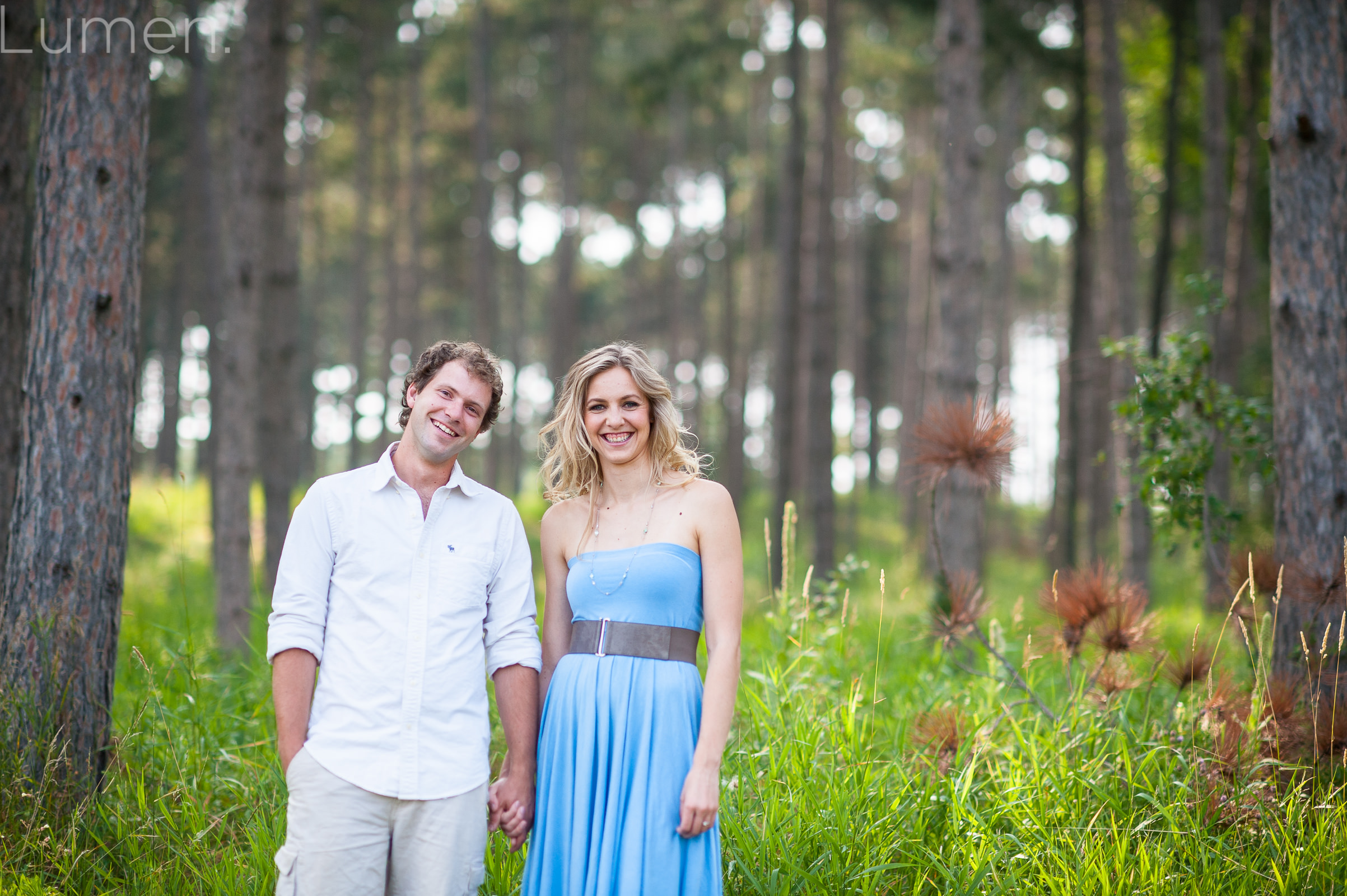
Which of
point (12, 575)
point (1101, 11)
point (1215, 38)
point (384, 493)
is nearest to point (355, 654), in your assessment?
point (384, 493)

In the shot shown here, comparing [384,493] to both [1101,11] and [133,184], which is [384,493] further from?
[1101,11]

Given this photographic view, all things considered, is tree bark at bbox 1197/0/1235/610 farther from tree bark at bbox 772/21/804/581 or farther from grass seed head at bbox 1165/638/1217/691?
grass seed head at bbox 1165/638/1217/691

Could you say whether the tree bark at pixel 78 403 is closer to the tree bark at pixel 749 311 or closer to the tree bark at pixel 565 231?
the tree bark at pixel 565 231

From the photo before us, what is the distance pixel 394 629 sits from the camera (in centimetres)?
239

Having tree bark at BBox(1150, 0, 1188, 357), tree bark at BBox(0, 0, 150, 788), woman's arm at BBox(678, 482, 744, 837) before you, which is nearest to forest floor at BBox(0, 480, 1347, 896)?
tree bark at BBox(0, 0, 150, 788)

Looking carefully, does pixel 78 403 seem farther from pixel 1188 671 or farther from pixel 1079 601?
pixel 1188 671

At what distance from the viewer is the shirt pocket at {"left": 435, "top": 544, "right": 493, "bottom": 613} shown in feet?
8.10

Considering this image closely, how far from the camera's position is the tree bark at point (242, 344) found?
6.24 meters

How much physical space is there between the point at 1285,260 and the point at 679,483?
3607mm

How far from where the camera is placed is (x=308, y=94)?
35.7ft

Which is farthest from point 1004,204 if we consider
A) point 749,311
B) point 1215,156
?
point 749,311

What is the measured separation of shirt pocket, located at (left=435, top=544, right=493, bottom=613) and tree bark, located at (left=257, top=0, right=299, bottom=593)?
4814mm

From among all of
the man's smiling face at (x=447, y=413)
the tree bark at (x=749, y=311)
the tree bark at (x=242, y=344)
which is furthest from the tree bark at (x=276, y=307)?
the tree bark at (x=749, y=311)

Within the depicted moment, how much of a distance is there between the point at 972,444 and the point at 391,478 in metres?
2.54
